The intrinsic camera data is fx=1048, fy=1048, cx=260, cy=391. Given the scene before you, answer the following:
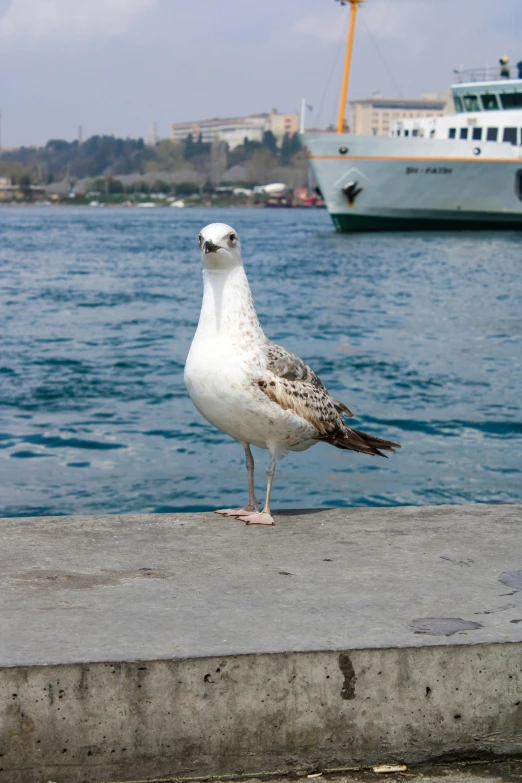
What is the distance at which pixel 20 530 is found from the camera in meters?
3.47

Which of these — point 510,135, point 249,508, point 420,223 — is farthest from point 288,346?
point 420,223

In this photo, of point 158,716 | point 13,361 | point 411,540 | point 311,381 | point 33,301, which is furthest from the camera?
point 33,301

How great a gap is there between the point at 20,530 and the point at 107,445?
Answer: 561 centimetres

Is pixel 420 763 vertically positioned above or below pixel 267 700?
below

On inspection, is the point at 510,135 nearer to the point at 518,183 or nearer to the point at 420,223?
the point at 518,183

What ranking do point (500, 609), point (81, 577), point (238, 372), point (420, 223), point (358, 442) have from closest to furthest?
point (500, 609) < point (81, 577) < point (238, 372) < point (358, 442) < point (420, 223)

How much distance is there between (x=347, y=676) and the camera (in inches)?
92.7

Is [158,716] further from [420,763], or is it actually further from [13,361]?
[13,361]

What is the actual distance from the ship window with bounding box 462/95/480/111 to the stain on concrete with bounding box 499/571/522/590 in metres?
42.7

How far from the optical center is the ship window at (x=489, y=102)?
4278 centimetres

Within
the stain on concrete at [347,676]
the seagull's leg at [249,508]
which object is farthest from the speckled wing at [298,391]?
the stain on concrete at [347,676]

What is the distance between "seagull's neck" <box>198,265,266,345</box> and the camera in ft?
12.9

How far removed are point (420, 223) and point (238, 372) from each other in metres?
40.9

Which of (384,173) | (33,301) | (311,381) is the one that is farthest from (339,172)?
(311,381)
